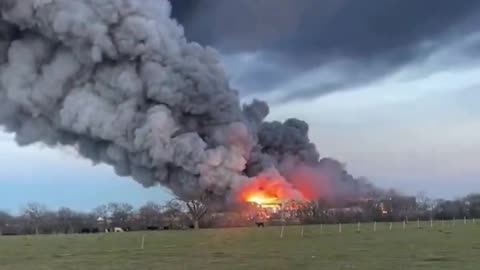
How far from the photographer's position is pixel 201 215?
84562mm

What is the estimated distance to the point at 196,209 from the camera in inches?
3241

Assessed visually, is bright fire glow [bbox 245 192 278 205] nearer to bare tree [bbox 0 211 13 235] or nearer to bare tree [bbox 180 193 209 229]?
bare tree [bbox 180 193 209 229]

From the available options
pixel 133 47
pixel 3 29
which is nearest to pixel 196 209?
pixel 133 47

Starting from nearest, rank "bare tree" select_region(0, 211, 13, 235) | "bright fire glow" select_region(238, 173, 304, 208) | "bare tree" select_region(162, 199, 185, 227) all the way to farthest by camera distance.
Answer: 1. "bright fire glow" select_region(238, 173, 304, 208)
2. "bare tree" select_region(162, 199, 185, 227)
3. "bare tree" select_region(0, 211, 13, 235)

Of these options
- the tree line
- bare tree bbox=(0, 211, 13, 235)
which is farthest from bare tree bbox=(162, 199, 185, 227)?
bare tree bbox=(0, 211, 13, 235)

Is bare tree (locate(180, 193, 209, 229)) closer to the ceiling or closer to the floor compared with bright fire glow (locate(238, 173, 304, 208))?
closer to the floor

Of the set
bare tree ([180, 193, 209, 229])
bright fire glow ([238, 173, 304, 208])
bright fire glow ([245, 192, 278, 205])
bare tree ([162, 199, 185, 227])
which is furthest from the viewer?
bare tree ([162, 199, 185, 227])

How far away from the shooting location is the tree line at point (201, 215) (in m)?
89.0

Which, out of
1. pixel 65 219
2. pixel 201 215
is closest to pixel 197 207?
pixel 201 215

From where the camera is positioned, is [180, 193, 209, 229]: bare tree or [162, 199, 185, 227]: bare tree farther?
[162, 199, 185, 227]: bare tree

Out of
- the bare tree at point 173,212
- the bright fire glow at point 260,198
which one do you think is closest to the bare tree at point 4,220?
the bare tree at point 173,212

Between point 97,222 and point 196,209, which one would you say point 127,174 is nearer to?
point 196,209

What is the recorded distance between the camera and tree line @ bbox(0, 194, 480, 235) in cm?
8900

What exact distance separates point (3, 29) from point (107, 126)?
42.1 feet
